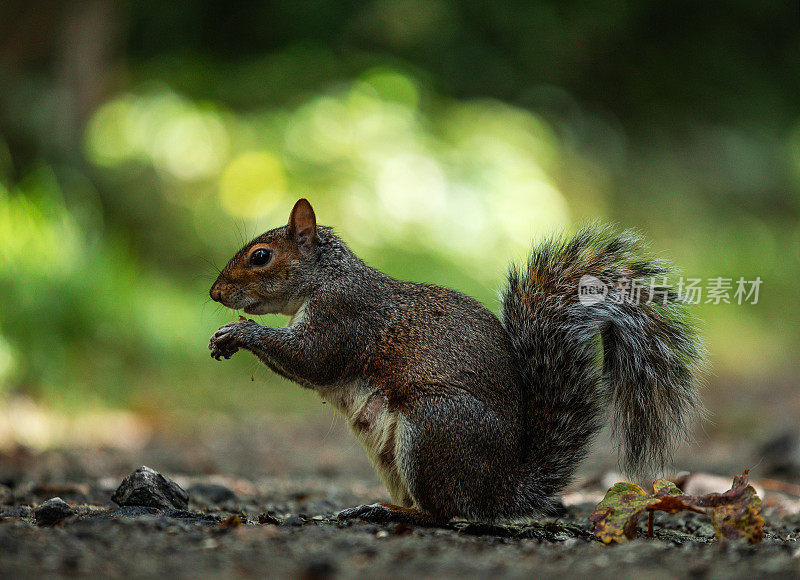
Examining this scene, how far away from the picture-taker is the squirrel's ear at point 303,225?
3287 mm

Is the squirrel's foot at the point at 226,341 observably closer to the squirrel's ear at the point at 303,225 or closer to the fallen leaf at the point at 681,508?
the squirrel's ear at the point at 303,225

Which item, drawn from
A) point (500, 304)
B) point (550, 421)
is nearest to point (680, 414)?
point (550, 421)

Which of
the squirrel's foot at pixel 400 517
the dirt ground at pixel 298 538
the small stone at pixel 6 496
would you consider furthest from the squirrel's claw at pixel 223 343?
the small stone at pixel 6 496

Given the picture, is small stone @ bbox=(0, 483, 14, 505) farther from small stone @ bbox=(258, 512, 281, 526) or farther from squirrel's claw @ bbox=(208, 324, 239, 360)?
small stone @ bbox=(258, 512, 281, 526)

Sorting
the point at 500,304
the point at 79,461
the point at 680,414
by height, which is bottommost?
the point at 79,461

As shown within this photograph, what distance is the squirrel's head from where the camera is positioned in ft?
10.6

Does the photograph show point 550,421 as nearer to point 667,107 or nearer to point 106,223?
point 106,223

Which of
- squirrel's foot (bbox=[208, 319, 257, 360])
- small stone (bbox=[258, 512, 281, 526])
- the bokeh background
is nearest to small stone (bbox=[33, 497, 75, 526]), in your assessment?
small stone (bbox=[258, 512, 281, 526])

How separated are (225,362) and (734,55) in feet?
28.4

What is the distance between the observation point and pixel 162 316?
6.45m

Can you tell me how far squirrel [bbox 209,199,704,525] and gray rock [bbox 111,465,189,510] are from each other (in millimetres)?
476

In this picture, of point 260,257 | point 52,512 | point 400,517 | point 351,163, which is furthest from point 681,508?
point 351,163

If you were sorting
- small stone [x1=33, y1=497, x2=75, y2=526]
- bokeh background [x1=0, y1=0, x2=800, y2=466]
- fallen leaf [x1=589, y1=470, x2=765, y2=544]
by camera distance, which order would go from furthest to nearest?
bokeh background [x1=0, y1=0, x2=800, y2=466]
small stone [x1=33, y1=497, x2=75, y2=526]
fallen leaf [x1=589, y1=470, x2=765, y2=544]

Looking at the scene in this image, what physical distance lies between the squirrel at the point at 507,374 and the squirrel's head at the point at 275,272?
6.7 inches
